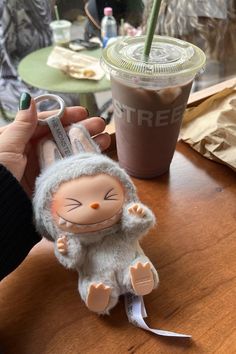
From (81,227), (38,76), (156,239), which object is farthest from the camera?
(38,76)

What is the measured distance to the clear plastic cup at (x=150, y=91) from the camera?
0.40 m

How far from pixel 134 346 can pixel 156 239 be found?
128mm

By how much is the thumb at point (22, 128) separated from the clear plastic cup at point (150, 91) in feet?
0.35

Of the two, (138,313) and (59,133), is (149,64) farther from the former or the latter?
(138,313)

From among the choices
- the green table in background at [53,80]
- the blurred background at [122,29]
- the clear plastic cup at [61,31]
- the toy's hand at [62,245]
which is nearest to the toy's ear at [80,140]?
the toy's hand at [62,245]

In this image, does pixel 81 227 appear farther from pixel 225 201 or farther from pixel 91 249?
pixel 225 201

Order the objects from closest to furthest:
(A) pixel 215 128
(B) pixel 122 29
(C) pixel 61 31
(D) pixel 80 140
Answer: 1. (D) pixel 80 140
2. (A) pixel 215 128
3. (C) pixel 61 31
4. (B) pixel 122 29

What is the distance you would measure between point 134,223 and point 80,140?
13 centimetres

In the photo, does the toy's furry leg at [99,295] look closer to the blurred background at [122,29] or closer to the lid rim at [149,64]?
the lid rim at [149,64]

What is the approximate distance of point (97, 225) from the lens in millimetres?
308

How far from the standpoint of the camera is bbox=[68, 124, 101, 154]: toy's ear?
39 centimetres

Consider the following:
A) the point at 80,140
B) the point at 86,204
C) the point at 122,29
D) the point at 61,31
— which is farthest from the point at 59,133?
the point at 122,29

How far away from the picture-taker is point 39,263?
39 cm

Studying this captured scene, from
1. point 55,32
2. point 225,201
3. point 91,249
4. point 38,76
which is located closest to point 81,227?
point 91,249
